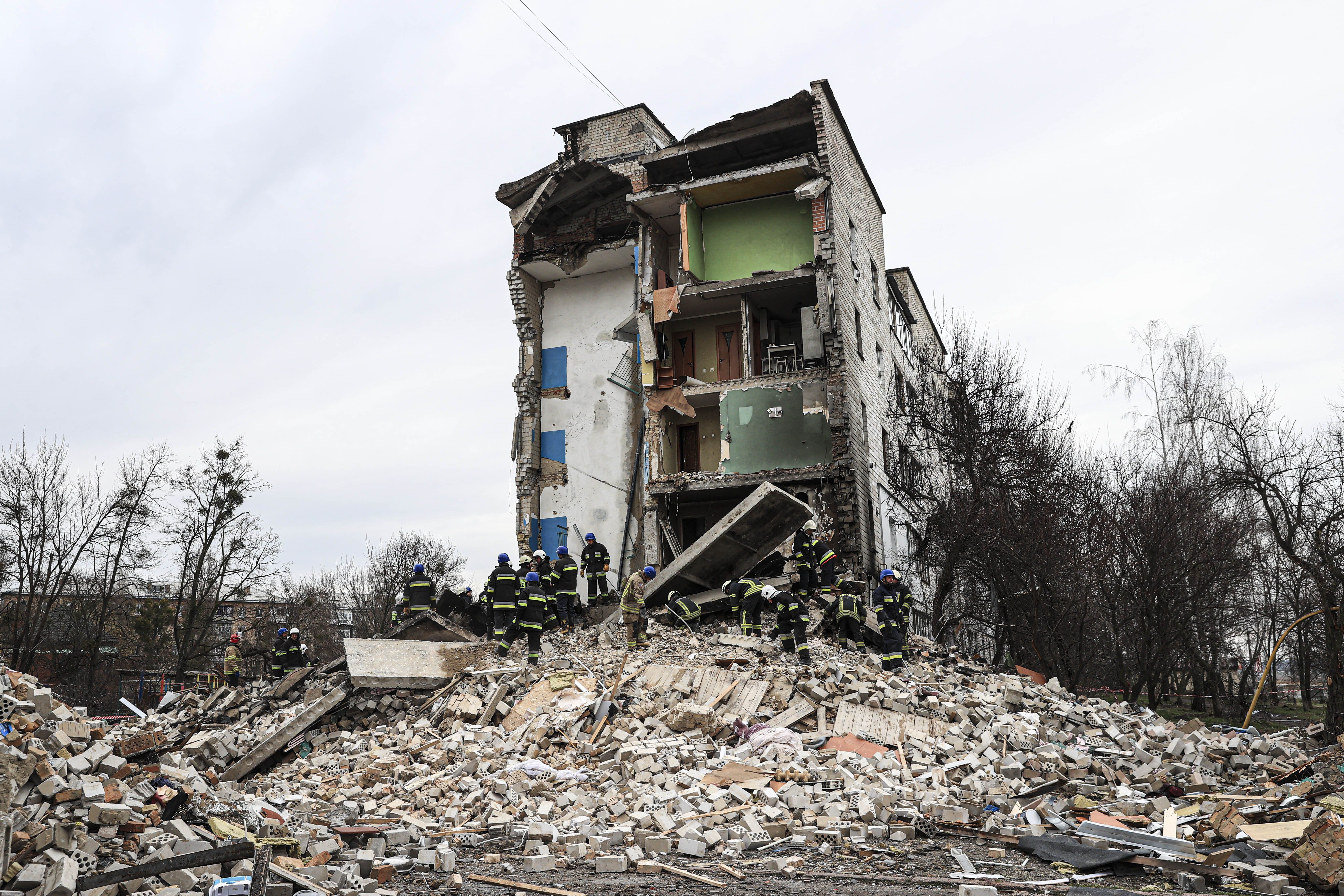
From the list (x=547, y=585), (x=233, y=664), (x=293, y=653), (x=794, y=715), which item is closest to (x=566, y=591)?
(x=547, y=585)

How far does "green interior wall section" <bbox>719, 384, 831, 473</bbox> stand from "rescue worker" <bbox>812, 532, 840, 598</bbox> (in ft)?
17.2

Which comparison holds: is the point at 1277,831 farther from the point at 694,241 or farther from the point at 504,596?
the point at 694,241

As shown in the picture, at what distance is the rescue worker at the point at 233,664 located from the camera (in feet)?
59.3

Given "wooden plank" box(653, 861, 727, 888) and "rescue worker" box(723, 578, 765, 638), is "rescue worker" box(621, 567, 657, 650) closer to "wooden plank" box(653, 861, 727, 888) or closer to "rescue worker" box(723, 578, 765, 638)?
"rescue worker" box(723, 578, 765, 638)

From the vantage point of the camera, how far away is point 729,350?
78.7ft

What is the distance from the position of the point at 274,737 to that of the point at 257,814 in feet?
17.8

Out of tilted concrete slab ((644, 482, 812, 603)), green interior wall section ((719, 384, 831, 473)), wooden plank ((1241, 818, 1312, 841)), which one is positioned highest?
green interior wall section ((719, 384, 831, 473))

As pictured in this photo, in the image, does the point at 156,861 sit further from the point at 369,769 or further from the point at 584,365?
the point at 584,365

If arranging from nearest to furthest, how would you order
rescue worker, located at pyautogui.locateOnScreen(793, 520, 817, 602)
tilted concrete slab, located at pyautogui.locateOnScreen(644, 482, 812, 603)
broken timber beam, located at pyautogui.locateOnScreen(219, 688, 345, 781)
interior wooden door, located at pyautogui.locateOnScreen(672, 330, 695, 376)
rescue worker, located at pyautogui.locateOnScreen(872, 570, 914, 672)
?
broken timber beam, located at pyautogui.locateOnScreen(219, 688, 345, 781)
rescue worker, located at pyautogui.locateOnScreen(872, 570, 914, 672)
rescue worker, located at pyautogui.locateOnScreen(793, 520, 817, 602)
tilted concrete slab, located at pyautogui.locateOnScreen(644, 482, 812, 603)
interior wooden door, located at pyautogui.locateOnScreen(672, 330, 695, 376)

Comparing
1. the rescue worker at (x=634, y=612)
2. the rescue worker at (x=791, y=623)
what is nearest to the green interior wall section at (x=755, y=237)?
the rescue worker at (x=634, y=612)

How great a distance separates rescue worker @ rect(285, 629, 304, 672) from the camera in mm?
17109

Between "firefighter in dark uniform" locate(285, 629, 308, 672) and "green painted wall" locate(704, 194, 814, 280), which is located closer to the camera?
"firefighter in dark uniform" locate(285, 629, 308, 672)

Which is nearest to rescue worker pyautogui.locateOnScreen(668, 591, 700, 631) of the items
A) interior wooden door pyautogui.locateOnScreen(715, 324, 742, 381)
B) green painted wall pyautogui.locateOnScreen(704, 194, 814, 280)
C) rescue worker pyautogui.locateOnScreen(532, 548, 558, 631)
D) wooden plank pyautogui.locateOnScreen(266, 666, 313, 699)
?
rescue worker pyautogui.locateOnScreen(532, 548, 558, 631)

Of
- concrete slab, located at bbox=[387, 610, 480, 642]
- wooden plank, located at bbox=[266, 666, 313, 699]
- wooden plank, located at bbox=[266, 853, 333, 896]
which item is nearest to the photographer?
wooden plank, located at bbox=[266, 853, 333, 896]
